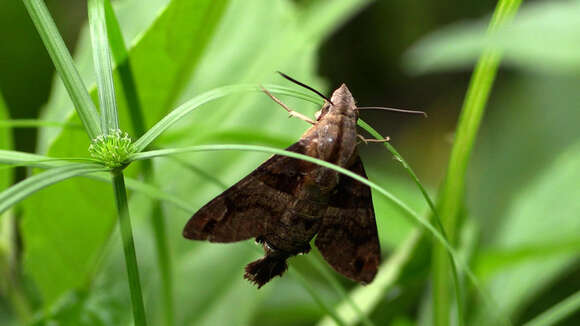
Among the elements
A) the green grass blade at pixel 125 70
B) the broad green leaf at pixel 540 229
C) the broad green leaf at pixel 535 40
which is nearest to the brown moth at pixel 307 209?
the green grass blade at pixel 125 70

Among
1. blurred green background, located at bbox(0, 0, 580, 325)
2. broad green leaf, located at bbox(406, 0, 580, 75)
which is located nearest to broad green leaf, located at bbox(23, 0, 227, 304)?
blurred green background, located at bbox(0, 0, 580, 325)

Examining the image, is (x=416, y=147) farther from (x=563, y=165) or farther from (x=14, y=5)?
(x=14, y=5)

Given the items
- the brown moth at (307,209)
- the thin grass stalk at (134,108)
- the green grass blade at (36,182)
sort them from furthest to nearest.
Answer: the brown moth at (307,209)
the thin grass stalk at (134,108)
the green grass blade at (36,182)

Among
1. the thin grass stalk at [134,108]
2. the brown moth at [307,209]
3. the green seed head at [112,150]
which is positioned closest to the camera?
the green seed head at [112,150]

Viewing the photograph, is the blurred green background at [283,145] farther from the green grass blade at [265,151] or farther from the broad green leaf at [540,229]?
the green grass blade at [265,151]

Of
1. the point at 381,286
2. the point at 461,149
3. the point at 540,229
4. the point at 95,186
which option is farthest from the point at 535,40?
the point at 95,186

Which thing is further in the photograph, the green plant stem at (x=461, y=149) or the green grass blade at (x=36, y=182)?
the green plant stem at (x=461, y=149)

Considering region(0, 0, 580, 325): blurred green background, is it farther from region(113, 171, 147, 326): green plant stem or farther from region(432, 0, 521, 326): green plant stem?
region(113, 171, 147, 326): green plant stem

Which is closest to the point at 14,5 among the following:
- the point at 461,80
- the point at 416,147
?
the point at 416,147
